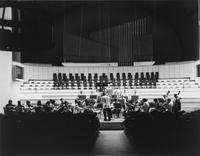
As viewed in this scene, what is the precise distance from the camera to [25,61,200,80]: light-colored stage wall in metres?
14.0

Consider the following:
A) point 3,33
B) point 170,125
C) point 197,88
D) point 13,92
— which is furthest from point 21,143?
point 197,88

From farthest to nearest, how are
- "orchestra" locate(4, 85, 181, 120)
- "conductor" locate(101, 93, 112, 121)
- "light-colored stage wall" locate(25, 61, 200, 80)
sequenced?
"light-colored stage wall" locate(25, 61, 200, 80) < "conductor" locate(101, 93, 112, 121) < "orchestra" locate(4, 85, 181, 120)

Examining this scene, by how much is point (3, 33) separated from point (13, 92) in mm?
5596

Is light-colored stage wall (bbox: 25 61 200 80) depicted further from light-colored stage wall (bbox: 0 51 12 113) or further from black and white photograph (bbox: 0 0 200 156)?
light-colored stage wall (bbox: 0 51 12 113)

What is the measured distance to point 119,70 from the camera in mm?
15258

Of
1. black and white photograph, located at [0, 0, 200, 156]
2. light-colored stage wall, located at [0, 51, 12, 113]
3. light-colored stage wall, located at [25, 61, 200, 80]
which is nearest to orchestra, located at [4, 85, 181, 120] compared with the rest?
black and white photograph, located at [0, 0, 200, 156]

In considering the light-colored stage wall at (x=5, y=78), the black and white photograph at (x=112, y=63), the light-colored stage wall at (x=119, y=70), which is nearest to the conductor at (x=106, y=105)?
the black and white photograph at (x=112, y=63)

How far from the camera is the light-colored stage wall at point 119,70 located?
1403 cm

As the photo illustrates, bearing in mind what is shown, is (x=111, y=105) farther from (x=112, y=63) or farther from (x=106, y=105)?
(x=112, y=63)

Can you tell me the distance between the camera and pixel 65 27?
A: 48.3ft

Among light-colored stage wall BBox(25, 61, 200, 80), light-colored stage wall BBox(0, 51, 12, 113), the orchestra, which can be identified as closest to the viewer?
the orchestra

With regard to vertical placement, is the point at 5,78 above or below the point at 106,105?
above

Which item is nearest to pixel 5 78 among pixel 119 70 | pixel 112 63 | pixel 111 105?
pixel 111 105

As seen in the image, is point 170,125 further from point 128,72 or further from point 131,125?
point 128,72
